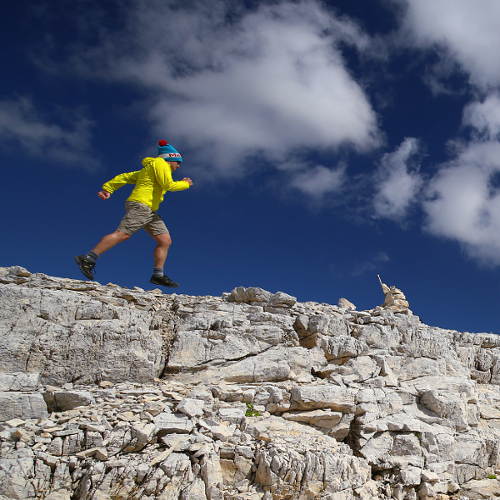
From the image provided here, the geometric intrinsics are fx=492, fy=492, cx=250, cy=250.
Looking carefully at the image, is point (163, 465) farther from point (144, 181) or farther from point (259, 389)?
point (144, 181)

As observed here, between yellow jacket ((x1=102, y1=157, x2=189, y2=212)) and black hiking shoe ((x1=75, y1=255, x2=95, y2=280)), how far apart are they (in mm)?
1911

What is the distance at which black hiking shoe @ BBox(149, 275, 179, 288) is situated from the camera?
42.4ft

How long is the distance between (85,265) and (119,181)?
242 centimetres

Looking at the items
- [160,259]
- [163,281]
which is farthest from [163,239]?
[163,281]

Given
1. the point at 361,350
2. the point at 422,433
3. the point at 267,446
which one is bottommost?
the point at 267,446

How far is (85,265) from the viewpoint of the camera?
11977 mm

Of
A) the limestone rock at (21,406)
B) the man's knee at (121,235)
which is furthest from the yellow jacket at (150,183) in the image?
the limestone rock at (21,406)

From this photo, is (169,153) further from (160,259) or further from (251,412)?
(251,412)

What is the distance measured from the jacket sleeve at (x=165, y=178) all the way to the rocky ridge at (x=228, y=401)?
302cm

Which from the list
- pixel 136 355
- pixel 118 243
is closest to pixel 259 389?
pixel 136 355

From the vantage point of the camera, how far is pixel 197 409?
937 cm

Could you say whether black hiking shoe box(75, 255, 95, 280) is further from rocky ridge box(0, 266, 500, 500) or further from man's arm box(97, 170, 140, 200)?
man's arm box(97, 170, 140, 200)

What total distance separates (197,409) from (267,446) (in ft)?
4.88

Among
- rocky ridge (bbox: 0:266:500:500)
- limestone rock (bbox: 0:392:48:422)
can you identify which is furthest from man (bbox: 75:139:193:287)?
limestone rock (bbox: 0:392:48:422)
